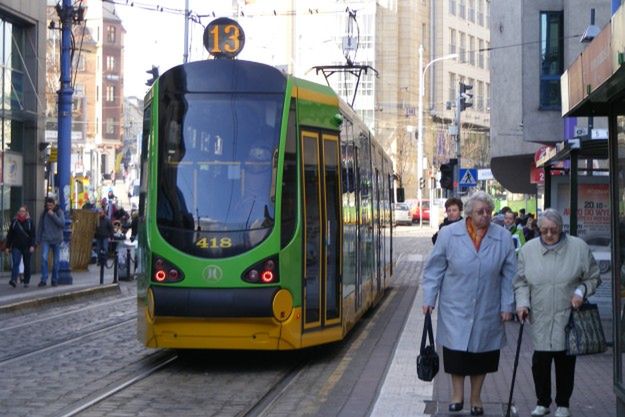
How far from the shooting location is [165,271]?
513 inches

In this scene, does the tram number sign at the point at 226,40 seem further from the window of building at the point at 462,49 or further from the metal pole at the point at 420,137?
the window of building at the point at 462,49

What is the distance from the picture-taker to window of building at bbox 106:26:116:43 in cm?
11044

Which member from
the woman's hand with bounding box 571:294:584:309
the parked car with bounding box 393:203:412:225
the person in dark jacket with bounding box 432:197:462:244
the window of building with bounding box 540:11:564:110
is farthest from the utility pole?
the parked car with bounding box 393:203:412:225

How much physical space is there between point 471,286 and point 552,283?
2.07 feet

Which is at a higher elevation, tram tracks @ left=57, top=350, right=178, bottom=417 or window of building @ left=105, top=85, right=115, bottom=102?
window of building @ left=105, top=85, right=115, bottom=102

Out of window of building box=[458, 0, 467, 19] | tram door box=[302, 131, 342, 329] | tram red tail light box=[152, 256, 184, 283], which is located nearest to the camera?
tram red tail light box=[152, 256, 184, 283]

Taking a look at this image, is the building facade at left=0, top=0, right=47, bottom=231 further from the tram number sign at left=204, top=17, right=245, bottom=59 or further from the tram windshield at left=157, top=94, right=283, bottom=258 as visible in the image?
the tram windshield at left=157, top=94, right=283, bottom=258

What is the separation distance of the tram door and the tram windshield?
0.54 m

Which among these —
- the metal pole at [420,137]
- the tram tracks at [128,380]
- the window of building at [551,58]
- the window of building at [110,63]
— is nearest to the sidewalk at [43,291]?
the tram tracks at [128,380]

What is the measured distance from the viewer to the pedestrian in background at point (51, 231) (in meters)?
26.3

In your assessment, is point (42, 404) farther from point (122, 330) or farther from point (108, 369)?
point (122, 330)

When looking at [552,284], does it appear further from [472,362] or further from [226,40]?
[226,40]

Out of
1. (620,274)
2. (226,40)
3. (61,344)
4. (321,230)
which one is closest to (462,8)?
(226,40)

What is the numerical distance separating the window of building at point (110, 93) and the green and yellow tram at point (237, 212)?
9936cm
